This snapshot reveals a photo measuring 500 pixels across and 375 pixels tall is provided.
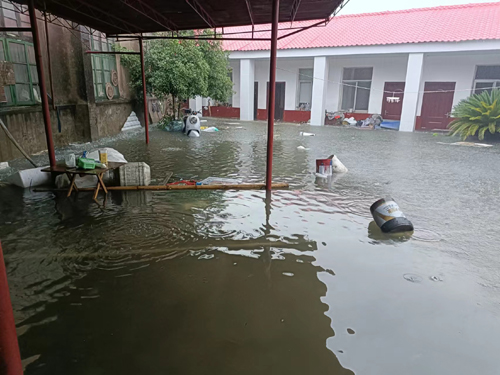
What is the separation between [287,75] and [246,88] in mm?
2921

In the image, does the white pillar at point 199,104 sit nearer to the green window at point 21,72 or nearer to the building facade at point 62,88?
the building facade at point 62,88

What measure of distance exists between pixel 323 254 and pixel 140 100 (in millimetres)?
13723

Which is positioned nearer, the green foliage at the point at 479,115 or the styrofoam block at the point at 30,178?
the styrofoam block at the point at 30,178

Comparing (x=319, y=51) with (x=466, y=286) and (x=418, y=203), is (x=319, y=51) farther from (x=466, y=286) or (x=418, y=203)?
(x=466, y=286)

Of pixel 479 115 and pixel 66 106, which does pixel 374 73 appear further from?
pixel 66 106

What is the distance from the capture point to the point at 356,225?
4.76 meters

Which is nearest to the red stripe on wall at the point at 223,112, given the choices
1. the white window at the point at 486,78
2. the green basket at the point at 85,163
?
the white window at the point at 486,78

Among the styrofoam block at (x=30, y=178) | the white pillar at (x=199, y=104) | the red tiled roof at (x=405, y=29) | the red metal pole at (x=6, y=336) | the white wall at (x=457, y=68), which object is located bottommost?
the styrofoam block at (x=30, y=178)

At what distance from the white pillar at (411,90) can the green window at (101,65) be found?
13224 millimetres

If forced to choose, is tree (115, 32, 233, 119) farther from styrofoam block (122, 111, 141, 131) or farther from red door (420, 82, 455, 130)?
red door (420, 82, 455, 130)

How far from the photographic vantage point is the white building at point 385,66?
1644cm

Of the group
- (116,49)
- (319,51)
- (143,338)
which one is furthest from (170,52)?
(143,338)

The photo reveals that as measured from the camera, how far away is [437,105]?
59.5ft

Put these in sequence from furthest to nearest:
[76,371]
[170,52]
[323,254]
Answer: [170,52] < [323,254] < [76,371]
